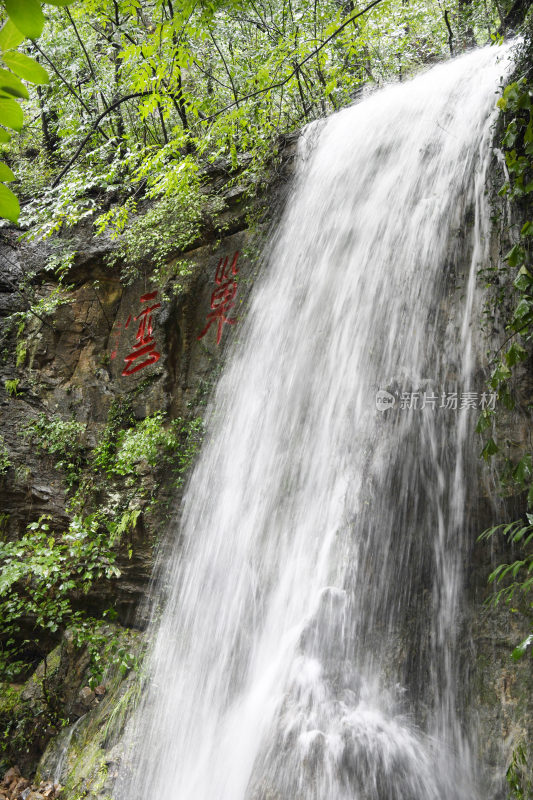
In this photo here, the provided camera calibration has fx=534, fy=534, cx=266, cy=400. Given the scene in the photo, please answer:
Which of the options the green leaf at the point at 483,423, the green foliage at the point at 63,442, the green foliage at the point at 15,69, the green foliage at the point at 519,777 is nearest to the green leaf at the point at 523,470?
the green leaf at the point at 483,423

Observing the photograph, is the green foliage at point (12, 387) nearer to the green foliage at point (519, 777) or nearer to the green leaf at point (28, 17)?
the green foliage at point (519, 777)

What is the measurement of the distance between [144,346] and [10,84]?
209 inches

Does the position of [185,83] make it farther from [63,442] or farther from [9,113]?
[9,113]

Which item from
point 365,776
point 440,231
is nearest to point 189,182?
point 440,231

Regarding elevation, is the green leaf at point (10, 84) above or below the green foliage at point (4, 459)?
above

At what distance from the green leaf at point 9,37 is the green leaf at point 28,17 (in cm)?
3

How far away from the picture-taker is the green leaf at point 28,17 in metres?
0.73

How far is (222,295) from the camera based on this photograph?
18.6ft

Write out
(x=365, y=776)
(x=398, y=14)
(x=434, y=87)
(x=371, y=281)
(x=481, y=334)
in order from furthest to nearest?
(x=398, y=14) < (x=434, y=87) < (x=371, y=281) < (x=481, y=334) < (x=365, y=776)

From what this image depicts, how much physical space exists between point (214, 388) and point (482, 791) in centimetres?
375

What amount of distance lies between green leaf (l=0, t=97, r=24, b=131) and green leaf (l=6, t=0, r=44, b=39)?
0.34ft

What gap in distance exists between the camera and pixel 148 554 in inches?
200

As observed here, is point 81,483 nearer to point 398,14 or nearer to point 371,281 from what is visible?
point 371,281

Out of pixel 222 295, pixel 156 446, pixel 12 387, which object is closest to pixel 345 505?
pixel 156 446
